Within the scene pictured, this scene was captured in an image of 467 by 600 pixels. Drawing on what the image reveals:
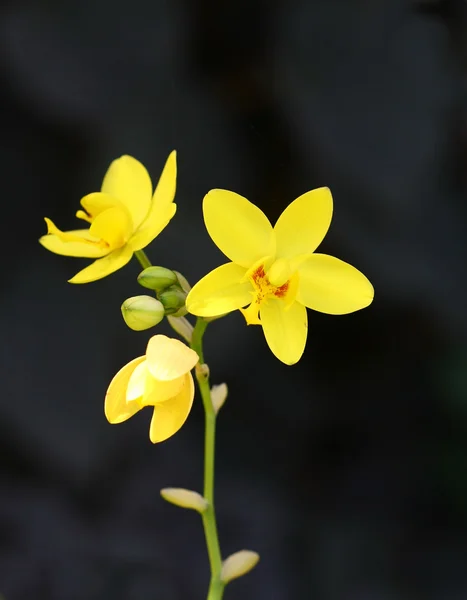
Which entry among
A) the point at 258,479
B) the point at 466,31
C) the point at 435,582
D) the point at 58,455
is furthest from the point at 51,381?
the point at 466,31

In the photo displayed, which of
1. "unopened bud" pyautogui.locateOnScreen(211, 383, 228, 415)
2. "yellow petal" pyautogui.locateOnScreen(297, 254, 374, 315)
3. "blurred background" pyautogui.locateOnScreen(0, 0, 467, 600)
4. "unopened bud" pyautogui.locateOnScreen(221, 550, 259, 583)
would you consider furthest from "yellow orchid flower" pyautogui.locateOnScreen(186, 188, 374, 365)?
"blurred background" pyautogui.locateOnScreen(0, 0, 467, 600)

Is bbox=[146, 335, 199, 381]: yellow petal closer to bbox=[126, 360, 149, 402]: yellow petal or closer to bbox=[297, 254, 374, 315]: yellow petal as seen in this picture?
bbox=[126, 360, 149, 402]: yellow petal

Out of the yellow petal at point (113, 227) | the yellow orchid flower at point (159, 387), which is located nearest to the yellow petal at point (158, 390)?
the yellow orchid flower at point (159, 387)

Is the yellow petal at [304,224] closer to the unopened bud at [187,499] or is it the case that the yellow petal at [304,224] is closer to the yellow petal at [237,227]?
the yellow petal at [237,227]

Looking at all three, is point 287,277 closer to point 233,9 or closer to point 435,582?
point 233,9

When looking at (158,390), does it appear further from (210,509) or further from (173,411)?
(210,509)

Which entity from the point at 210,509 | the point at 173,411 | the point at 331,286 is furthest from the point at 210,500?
the point at 331,286
